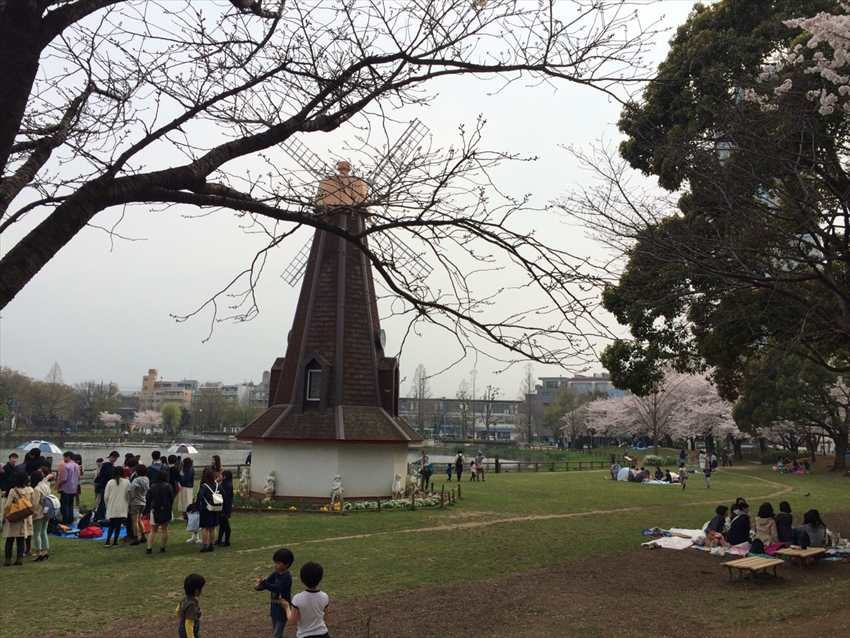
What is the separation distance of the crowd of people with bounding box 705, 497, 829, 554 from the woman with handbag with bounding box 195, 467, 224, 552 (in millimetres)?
8803

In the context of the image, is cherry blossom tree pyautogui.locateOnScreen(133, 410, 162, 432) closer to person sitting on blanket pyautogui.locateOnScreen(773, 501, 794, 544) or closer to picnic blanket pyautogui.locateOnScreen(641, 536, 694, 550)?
picnic blanket pyautogui.locateOnScreen(641, 536, 694, 550)

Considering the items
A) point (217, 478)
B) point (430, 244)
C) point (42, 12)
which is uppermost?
point (42, 12)

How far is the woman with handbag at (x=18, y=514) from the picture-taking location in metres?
10.1

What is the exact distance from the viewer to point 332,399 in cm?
2053

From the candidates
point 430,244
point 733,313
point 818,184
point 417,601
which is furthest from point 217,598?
point 818,184

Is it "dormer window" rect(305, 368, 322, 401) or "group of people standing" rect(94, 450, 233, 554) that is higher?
"dormer window" rect(305, 368, 322, 401)

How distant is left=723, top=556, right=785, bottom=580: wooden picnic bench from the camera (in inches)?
366

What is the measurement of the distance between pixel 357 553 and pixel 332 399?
8.89 metres

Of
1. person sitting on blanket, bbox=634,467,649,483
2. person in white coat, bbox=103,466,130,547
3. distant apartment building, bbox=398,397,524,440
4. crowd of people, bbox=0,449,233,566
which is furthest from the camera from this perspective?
distant apartment building, bbox=398,397,524,440

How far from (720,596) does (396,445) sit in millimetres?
12630

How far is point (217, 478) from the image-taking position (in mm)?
11938

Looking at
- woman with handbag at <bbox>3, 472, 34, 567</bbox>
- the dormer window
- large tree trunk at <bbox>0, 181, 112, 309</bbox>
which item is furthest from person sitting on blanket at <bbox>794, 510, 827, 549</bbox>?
the dormer window

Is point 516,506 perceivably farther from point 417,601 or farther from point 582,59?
point 582,59

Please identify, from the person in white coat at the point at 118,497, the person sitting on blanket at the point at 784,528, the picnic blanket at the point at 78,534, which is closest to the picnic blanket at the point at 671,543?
the person sitting on blanket at the point at 784,528
